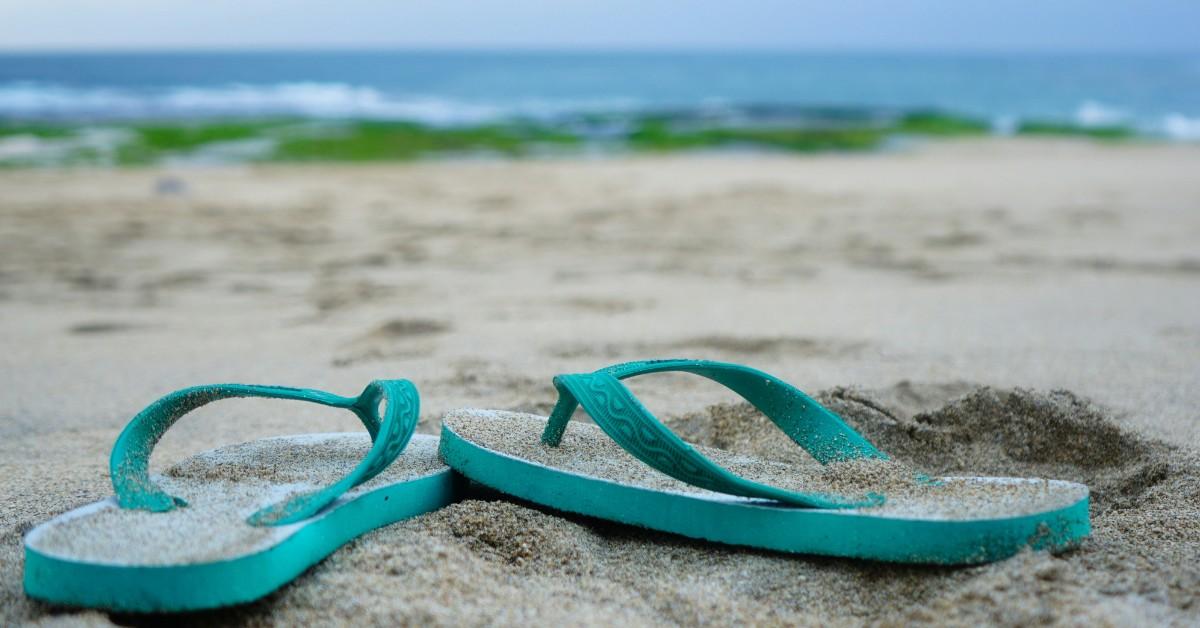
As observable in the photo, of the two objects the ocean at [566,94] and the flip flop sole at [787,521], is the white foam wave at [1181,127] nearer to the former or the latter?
the ocean at [566,94]

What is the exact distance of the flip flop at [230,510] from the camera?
1.08m

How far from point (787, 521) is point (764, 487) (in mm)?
51

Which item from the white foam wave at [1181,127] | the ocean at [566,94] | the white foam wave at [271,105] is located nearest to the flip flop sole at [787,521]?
the white foam wave at [1181,127]

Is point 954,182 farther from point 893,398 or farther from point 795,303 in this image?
point 893,398

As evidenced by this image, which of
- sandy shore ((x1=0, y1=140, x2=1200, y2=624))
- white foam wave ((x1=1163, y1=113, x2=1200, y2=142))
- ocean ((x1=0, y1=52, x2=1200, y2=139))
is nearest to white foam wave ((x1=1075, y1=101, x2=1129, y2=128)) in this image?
ocean ((x1=0, y1=52, x2=1200, y2=139))

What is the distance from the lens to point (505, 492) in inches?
55.4

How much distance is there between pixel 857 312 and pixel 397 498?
2087mm

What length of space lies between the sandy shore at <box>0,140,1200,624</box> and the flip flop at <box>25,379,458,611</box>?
0.04m

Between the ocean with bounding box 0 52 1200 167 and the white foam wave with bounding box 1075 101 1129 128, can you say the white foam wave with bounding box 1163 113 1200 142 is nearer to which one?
the ocean with bounding box 0 52 1200 167

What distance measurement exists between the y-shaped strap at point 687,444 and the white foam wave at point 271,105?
1637cm

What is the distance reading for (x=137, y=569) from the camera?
1.07m

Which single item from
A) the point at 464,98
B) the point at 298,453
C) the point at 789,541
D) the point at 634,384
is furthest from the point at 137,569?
the point at 464,98

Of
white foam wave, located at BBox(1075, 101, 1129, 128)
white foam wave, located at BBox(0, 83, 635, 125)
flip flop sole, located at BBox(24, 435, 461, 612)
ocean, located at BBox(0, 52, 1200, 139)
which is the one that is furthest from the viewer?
ocean, located at BBox(0, 52, 1200, 139)

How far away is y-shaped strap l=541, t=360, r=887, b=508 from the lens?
127cm
